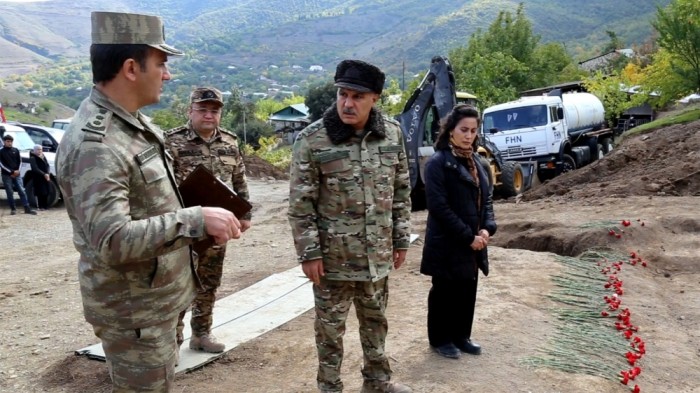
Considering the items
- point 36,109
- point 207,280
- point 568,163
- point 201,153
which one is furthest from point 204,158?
point 36,109

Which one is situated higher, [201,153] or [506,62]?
[506,62]

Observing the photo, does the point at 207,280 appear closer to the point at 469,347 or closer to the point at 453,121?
the point at 469,347

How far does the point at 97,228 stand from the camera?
73.1 inches

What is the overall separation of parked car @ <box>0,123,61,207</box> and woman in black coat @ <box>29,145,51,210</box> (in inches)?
3.2

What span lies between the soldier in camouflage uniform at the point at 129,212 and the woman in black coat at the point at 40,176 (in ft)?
37.8

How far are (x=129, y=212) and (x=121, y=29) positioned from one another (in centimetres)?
60

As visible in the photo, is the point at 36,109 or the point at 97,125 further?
the point at 36,109

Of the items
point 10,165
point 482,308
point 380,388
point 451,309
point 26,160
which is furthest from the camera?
point 26,160

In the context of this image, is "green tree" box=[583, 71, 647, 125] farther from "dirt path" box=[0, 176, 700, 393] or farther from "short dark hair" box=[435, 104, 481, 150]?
"short dark hair" box=[435, 104, 481, 150]

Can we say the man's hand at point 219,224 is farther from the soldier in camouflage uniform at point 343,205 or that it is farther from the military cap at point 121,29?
the soldier in camouflage uniform at point 343,205

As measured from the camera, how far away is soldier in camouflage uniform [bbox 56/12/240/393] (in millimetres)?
1882

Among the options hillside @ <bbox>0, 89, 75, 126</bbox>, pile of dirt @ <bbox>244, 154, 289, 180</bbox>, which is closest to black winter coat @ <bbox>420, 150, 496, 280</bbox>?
pile of dirt @ <bbox>244, 154, 289, 180</bbox>

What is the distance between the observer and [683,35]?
21.3 meters

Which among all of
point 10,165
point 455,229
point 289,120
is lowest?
point 455,229
